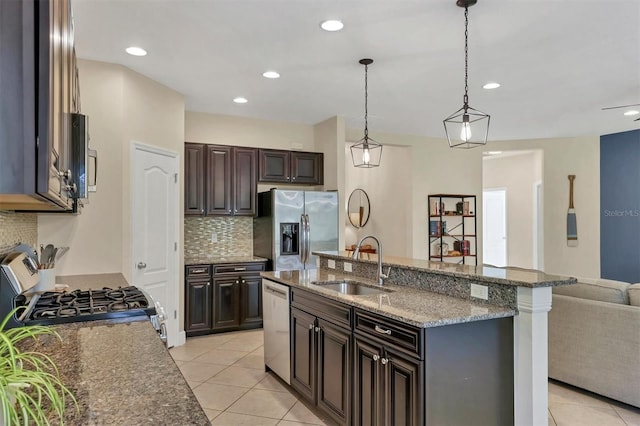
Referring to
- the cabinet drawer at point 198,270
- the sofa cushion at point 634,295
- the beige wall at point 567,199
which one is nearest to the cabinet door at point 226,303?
the cabinet drawer at point 198,270

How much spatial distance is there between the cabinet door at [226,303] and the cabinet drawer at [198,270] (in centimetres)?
15

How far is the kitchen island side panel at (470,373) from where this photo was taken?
207 cm

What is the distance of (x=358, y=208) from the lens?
8594 millimetres

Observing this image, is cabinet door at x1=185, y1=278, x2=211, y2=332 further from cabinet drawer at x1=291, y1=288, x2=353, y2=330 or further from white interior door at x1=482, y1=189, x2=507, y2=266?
white interior door at x1=482, y1=189, x2=507, y2=266

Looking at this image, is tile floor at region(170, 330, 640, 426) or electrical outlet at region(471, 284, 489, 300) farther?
tile floor at region(170, 330, 640, 426)

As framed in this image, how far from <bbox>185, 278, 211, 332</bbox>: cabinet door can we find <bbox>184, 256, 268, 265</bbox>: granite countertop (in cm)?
21

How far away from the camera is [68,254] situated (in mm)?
3566

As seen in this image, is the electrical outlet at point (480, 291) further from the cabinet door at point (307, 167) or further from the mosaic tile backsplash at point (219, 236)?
the mosaic tile backsplash at point (219, 236)

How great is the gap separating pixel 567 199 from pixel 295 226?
197 inches

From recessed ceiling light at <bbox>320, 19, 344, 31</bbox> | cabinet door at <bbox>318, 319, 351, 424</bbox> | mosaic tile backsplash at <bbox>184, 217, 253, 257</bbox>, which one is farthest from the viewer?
mosaic tile backsplash at <bbox>184, 217, 253, 257</bbox>

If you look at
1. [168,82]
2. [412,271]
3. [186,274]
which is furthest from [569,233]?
[168,82]

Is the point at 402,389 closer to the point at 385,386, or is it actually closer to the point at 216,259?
the point at 385,386

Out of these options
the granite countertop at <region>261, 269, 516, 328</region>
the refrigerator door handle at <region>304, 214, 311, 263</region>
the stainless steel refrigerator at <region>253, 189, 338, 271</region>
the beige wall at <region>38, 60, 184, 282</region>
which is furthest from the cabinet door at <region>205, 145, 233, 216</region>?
the granite countertop at <region>261, 269, 516, 328</region>

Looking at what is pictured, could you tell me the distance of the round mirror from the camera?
8352mm
